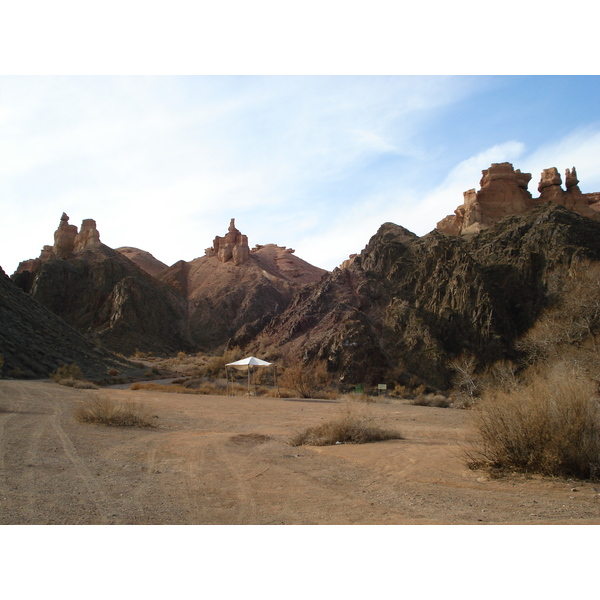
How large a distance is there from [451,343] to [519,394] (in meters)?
30.1

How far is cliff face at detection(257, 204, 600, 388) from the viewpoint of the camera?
35.2 m

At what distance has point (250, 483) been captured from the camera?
7.34 meters

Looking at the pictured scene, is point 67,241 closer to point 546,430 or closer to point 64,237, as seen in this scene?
point 64,237

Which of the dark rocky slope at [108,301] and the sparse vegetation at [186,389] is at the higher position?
the dark rocky slope at [108,301]

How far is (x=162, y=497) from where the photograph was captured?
653 centimetres

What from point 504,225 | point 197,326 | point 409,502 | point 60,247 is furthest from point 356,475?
point 60,247

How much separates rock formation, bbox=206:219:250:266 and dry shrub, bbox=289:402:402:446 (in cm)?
8665

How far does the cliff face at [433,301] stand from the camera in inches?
1385

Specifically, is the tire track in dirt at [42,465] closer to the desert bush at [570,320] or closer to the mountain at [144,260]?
the desert bush at [570,320]

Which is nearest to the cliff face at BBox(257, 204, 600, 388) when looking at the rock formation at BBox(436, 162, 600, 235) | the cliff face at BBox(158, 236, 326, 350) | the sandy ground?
the rock formation at BBox(436, 162, 600, 235)

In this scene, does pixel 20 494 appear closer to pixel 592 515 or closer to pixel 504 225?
pixel 592 515

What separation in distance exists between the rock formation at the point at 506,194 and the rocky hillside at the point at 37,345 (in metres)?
41.8

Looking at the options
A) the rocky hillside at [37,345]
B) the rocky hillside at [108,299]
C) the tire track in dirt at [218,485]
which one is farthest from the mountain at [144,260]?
the tire track in dirt at [218,485]

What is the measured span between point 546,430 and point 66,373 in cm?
2864
